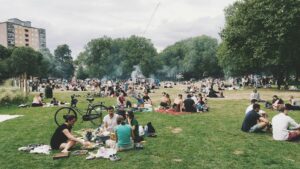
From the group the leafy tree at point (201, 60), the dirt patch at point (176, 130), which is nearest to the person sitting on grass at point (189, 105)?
the dirt patch at point (176, 130)

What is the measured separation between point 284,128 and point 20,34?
153531mm

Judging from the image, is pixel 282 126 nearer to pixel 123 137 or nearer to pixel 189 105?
pixel 123 137

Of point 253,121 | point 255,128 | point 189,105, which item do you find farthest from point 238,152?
point 189,105

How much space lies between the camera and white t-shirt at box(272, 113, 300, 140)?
1340cm

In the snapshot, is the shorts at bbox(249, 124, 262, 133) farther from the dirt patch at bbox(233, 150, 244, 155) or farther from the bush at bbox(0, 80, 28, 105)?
the bush at bbox(0, 80, 28, 105)

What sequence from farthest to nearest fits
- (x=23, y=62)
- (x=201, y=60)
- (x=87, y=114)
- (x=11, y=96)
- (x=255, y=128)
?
1. (x=201, y=60)
2. (x=23, y=62)
3. (x=11, y=96)
4. (x=87, y=114)
5. (x=255, y=128)

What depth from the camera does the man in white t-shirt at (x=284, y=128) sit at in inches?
525

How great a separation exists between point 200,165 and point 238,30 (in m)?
40.0

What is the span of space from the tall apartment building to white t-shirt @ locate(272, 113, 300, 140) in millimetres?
138038

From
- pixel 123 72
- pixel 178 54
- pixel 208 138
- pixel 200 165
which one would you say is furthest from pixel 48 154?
pixel 178 54

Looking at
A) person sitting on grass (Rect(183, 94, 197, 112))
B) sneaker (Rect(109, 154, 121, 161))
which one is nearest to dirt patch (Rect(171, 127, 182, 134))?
sneaker (Rect(109, 154, 121, 161))

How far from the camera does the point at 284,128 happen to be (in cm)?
1346

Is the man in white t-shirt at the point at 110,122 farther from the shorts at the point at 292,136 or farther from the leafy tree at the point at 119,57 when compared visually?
the leafy tree at the point at 119,57

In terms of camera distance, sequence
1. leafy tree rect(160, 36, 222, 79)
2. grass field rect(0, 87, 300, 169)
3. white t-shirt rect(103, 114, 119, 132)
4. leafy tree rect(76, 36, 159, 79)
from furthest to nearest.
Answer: leafy tree rect(76, 36, 159, 79)
leafy tree rect(160, 36, 222, 79)
white t-shirt rect(103, 114, 119, 132)
grass field rect(0, 87, 300, 169)
